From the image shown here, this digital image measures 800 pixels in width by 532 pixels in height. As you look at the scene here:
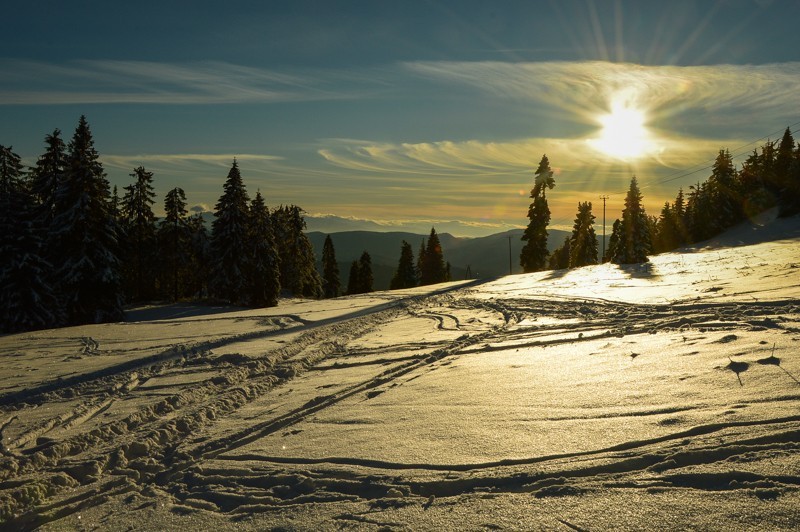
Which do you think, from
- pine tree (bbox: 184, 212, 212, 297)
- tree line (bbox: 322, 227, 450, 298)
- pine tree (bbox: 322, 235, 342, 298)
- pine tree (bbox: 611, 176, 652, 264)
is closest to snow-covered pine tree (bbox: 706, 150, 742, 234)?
pine tree (bbox: 611, 176, 652, 264)

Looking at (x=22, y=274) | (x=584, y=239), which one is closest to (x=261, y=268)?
(x=22, y=274)

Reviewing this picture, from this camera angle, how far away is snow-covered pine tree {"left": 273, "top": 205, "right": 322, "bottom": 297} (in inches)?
2196

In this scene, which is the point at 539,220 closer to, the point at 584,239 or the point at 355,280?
the point at 584,239

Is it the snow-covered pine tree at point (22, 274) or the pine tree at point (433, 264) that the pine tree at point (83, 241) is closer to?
the snow-covered pine tree at point (22, 274)

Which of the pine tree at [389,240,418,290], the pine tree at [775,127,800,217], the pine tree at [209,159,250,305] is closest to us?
the pine tree at [209,159,250,305]

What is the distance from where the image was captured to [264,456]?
5.33 m

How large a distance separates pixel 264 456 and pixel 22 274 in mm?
29506

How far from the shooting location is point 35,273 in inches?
1058

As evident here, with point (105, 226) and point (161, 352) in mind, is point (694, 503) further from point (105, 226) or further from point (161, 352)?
point (105, 226)

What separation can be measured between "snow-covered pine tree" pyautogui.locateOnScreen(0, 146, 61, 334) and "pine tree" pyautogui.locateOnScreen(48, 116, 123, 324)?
859 mm

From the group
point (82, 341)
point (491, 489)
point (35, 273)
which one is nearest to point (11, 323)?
point (35, 273)

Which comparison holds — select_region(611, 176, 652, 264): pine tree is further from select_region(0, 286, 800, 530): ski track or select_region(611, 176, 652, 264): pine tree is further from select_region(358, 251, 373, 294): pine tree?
select_region(0, 286, 800, 530): ski track

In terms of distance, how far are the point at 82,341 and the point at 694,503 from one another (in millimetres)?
15820

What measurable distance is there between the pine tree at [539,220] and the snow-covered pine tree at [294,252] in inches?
1053
